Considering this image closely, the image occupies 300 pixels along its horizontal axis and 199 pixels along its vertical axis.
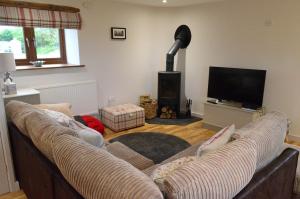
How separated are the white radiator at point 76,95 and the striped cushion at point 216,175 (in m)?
3.12

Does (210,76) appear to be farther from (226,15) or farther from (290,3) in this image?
(290,3)

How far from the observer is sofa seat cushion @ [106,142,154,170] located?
1.93 meters

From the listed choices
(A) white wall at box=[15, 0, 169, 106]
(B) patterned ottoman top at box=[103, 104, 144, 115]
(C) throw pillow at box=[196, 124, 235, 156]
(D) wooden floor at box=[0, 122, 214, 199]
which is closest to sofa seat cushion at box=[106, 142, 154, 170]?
(C) throw pillow at box=[196, 124, 235, 156]

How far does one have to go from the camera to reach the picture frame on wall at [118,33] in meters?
4.15

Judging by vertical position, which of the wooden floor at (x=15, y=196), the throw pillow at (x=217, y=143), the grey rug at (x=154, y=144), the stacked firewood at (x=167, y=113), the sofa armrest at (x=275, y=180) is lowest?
the wooden floor at (x=15, y=196)

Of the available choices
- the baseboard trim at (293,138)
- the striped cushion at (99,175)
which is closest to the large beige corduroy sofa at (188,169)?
the striped cushion at (99,175)

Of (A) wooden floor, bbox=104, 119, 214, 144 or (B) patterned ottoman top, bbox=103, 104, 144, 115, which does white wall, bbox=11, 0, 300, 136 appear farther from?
(A) wooden floor, bbox=104, 119, 214, 144

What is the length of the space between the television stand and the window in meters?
2.67

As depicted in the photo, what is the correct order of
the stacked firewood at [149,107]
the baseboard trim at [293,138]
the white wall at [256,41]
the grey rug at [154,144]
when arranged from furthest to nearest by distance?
1. the stacked firewood at [149,107]
2. the baseboard trim at [293,138]
3. the white wall at [256,41]
4. the grey rug at [154,144]

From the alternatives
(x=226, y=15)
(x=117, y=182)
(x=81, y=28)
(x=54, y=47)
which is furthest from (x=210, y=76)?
(x=117, y=182)

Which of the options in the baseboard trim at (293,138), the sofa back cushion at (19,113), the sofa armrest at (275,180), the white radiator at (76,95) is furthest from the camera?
the white radiator at (76,95)

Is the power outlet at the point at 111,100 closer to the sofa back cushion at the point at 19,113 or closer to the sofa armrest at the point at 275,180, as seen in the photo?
the sofa back cushion at the point at 19,113

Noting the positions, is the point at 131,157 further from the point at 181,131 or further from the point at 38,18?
the point at 38,18

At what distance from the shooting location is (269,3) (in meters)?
3.36
